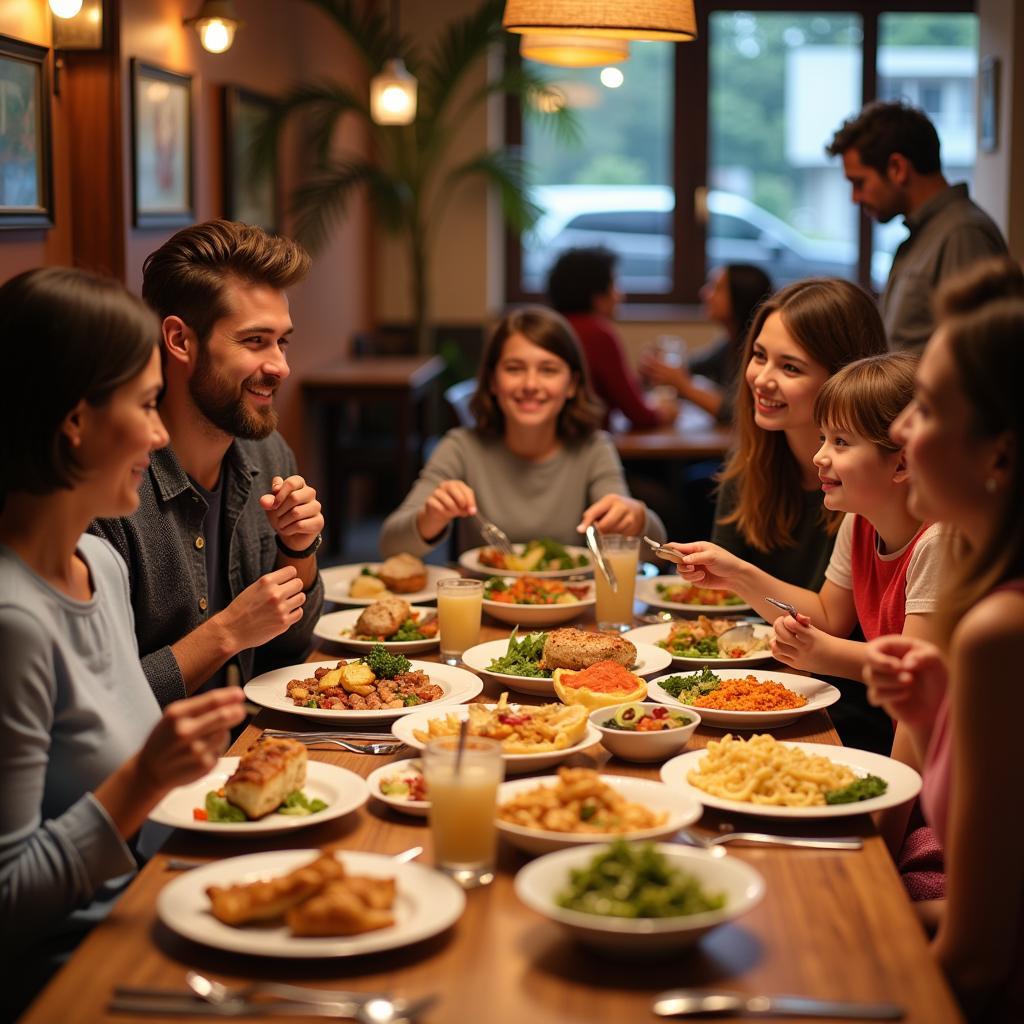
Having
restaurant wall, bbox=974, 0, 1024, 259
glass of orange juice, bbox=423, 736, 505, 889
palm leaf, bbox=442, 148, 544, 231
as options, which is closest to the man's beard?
glass of orange juice, bbox=423, 736, 505, 889

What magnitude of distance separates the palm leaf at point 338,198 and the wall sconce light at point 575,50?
345 cm

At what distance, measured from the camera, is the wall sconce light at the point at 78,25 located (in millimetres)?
3588

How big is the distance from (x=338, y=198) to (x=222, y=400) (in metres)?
4.62

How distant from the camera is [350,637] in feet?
8.22

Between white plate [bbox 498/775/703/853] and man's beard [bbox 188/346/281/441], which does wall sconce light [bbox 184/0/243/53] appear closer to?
man's beard [bbox 188/346/281/441]

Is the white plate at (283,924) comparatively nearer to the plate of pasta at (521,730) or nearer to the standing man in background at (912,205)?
the plate of pasta at (521,730)

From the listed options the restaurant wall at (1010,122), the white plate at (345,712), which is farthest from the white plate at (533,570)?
the restaurant wall at (1010,122)

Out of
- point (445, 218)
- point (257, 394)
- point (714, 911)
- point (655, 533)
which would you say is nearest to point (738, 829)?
point (714, 911)

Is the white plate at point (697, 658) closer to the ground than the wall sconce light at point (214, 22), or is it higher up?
closer to the ground

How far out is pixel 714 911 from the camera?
4.21 feet

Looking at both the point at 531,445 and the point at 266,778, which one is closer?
the point at 266,778

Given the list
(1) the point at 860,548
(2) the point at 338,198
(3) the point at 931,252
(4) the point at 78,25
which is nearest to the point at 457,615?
(1) the point at 860,548

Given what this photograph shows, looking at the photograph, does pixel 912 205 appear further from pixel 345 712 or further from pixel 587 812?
pixel 587 812

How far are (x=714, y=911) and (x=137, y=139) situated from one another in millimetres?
3514
